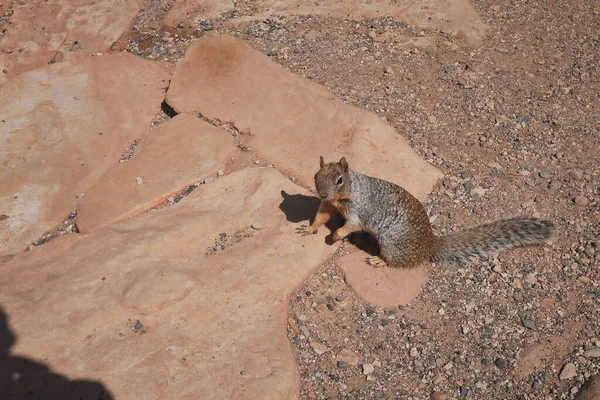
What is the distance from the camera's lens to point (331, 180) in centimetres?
575

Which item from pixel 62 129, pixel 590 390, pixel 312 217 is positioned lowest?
pixel 62 129

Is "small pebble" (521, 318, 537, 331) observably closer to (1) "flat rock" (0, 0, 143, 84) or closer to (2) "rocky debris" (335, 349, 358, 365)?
(2) "rocky debris" (335, 349, 358, 365)

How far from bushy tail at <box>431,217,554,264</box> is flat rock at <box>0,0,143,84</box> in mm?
7142

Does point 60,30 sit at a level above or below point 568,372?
below

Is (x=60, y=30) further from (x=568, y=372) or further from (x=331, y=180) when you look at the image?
(x=568, y=372)

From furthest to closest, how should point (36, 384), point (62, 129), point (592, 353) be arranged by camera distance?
point (62, 129)
point (592, 353)
point (36, 384)

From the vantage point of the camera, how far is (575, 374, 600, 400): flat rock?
4.87 metres

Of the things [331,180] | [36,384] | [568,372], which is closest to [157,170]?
[331,180]

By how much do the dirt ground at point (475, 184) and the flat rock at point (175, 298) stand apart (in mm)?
476

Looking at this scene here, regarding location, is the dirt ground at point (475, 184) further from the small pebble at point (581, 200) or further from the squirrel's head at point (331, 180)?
the squirrel's head at point (331, 180)

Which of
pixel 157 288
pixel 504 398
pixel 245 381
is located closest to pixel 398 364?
pixel 504 398

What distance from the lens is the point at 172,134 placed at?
25.4 ft

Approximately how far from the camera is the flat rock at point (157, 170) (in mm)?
6758

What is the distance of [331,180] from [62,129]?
4.33 m
